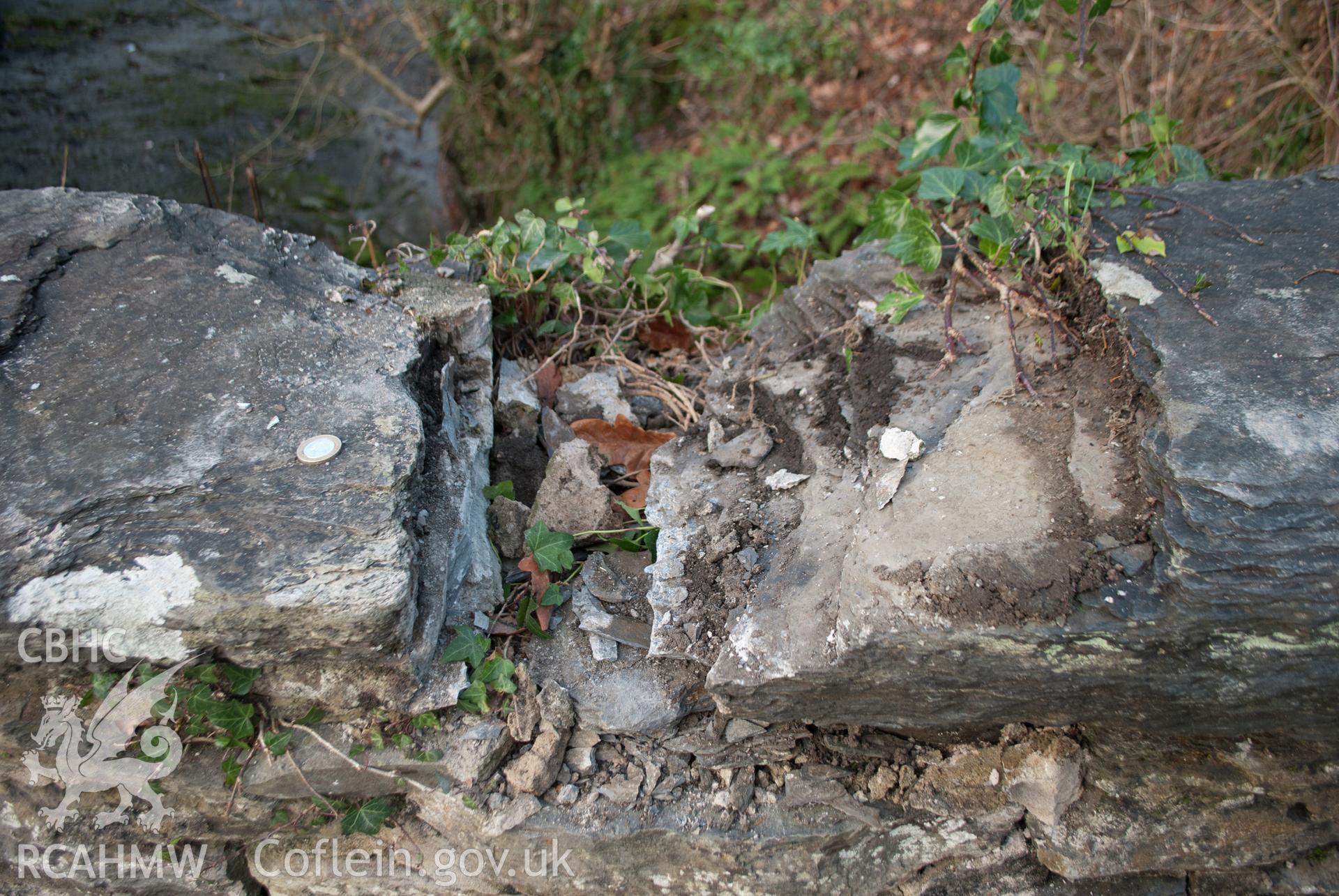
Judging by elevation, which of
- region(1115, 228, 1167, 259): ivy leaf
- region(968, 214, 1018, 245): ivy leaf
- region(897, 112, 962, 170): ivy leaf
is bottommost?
region(968, 214, 1018, 245): ivy leaf

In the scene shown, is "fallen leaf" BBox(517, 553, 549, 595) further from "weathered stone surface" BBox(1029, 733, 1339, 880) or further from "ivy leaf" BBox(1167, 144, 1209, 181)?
"ivy leaf" BBox(1167, 144, 1209, 181)

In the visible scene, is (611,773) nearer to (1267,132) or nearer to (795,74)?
(1267,132)

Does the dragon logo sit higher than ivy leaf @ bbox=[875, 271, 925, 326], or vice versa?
ivy leaf @ bbox=[875, 271, 925, 326]

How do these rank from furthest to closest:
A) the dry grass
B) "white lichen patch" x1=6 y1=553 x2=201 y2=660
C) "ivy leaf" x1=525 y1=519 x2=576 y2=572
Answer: the dry grass
"ivy leaf" x1=525 y1=519 x2=576 y2=572
"white lichen patch" x1=6 y1=553 x2=201 y2=660

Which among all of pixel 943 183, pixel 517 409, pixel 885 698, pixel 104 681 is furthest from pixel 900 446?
Answer: pixel 104 681

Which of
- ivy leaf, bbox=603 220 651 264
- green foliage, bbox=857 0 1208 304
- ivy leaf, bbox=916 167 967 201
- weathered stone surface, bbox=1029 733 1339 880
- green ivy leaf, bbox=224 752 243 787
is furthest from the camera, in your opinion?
ivy leaf, bbox=603 220 651 264

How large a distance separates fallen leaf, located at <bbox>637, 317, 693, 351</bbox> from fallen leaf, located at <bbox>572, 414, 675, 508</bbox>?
0.57 meters

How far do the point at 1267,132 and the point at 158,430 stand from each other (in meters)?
4.97

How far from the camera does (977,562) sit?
1568 mm

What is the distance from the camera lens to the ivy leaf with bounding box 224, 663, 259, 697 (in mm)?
1700

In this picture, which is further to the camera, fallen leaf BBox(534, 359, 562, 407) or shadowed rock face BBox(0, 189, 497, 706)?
fallen leaf BBox(534, 359, 562, 407)

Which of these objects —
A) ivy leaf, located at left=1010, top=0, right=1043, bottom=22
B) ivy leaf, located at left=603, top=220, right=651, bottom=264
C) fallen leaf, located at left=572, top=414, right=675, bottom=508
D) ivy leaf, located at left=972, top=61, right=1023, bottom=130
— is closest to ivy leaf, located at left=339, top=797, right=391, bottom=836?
fallen leaf, located at left=572, top=414, right=675, bottom=508

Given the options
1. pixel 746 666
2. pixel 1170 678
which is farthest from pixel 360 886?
pixel 1170 678

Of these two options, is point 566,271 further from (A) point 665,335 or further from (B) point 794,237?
(B) point 794,237
